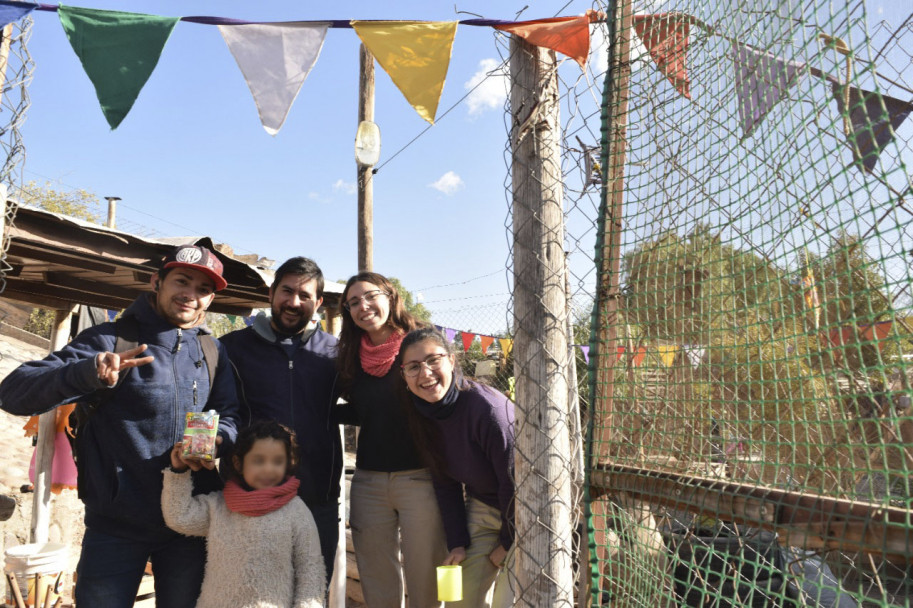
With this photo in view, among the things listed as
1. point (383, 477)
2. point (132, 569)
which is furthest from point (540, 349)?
point (132, 569)

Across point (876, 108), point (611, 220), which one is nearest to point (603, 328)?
point (611, 220)

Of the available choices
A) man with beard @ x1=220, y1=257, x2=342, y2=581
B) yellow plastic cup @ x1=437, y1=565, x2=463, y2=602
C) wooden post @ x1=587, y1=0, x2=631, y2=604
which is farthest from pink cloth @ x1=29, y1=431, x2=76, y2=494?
wooden post @ x1=587, y1=0, x2=631, y2=604

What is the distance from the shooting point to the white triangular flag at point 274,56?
9.42ft

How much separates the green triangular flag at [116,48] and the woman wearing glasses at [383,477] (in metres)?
1.39

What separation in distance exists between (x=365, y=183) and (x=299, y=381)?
452 centimetres

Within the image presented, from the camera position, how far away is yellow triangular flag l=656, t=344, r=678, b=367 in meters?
2.18

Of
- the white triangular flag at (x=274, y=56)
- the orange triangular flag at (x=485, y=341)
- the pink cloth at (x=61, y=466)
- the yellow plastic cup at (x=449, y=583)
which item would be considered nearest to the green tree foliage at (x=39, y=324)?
the orange triangular flag at (x=485, y=341)

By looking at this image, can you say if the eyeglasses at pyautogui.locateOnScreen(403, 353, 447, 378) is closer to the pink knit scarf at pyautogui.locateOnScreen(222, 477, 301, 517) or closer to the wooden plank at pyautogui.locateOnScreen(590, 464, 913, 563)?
the pink knit scarf at pyautogui.locateOnScreen(222, 477, 301, 517)

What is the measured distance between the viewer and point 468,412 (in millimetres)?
2527

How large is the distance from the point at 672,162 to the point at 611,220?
1.03 ft

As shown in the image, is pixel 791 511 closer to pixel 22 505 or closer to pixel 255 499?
pixel 255 499

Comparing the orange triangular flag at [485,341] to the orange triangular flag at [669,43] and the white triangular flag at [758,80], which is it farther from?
the white triangular flag at [758,80]

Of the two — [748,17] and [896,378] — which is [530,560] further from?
[748,17]

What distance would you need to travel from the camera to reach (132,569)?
7.22ft
